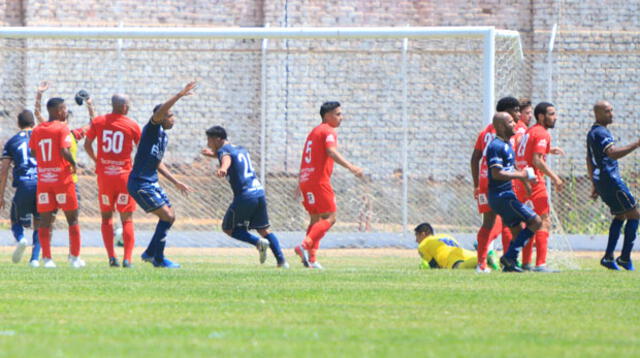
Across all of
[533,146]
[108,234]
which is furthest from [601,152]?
[108,234]

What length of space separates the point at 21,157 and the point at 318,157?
3.92 metres

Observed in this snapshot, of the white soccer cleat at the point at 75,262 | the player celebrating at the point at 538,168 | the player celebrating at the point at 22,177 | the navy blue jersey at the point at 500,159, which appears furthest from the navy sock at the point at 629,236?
the player celebrating at the point at 22,177

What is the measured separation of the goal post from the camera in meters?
21.8

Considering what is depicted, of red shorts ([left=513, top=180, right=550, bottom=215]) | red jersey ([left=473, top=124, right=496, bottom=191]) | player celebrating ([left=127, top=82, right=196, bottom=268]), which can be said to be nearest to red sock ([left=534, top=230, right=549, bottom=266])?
red shorts ([left=513, top=180, right=550, bottom=215])

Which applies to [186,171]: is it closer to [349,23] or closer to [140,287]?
[349,23]

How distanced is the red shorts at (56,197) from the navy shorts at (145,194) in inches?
34.4

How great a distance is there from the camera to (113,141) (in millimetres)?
13508

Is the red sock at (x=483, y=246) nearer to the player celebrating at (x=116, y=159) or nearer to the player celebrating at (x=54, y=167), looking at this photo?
the player celebrating at (x=116, y=159)

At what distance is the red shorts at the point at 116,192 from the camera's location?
13.6 metres

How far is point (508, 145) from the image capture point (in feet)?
41.7

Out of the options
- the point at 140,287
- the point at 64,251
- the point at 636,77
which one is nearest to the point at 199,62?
the point at 64,251

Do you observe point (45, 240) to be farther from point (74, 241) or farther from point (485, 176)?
point (485, 176)

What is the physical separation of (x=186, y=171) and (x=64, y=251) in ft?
17.4

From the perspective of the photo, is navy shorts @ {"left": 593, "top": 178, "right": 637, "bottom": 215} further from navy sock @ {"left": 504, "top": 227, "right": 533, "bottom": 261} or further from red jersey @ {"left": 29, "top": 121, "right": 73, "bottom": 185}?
red jersey @ {"left": 29, "top": 121, "right": 73, "bottom": 185}
